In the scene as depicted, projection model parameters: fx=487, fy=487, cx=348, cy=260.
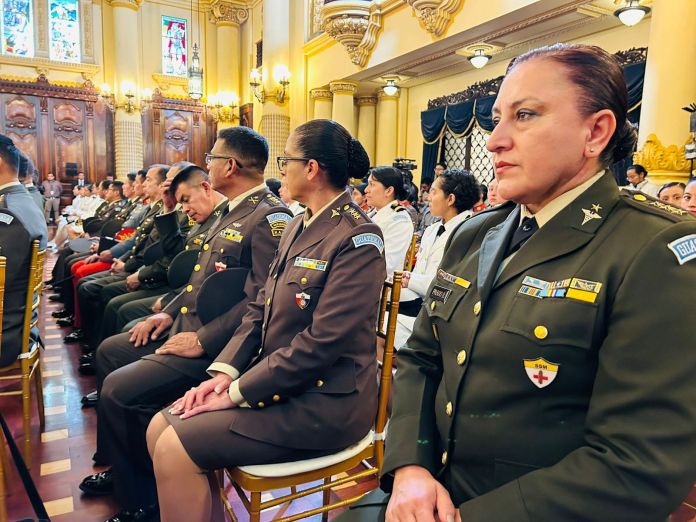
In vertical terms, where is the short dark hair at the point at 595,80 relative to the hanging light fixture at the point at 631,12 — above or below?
below

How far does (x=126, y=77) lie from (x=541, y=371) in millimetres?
14469

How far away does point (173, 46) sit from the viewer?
14.0m

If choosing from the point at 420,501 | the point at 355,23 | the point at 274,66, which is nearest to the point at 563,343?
the point at 420,501

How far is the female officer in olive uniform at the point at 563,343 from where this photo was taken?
0.75 meters

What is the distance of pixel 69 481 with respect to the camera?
2105 millimetres

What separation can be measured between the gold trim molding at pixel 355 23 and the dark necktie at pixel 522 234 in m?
8.33

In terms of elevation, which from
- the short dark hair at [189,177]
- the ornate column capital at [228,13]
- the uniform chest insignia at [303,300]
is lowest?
the uniform chest insignia at [303,300]

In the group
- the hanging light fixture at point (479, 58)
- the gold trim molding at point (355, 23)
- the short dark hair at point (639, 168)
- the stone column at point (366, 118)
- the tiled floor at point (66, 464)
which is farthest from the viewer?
the stone column at point (366, 118)

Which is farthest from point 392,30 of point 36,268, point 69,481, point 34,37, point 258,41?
point 34,37

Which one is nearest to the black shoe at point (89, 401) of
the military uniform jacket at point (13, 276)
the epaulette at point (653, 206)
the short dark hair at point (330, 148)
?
the military uniform jacket at point (13, 276)

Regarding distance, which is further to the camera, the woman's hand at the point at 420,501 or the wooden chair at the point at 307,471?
the wooden chair at the point at 307,471

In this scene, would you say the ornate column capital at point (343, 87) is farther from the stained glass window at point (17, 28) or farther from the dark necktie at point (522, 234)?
the dark necktie at point (522, 234)

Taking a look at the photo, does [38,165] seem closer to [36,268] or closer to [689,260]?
[36,268]

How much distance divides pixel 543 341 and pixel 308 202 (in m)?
1.10
